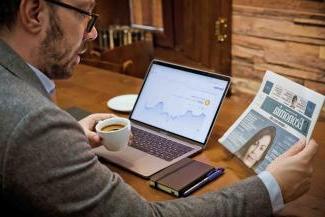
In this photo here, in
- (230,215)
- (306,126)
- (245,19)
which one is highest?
(245,19)

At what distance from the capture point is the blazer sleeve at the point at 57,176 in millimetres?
802

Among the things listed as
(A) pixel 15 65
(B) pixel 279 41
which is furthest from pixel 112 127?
(B) pixel 279 41

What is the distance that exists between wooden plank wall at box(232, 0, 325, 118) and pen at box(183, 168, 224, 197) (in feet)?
3.61

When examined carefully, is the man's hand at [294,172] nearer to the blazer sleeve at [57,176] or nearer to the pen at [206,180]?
the pen at [206,180]

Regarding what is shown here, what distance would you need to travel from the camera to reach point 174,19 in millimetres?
3150

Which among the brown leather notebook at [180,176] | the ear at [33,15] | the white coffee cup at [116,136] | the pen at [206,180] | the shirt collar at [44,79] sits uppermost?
the ear at [33,15]

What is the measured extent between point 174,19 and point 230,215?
92.2 inches

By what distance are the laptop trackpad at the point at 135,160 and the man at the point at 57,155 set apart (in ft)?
0.81

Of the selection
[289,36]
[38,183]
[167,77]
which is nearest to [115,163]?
[167,77]

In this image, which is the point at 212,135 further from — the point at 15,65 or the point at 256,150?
the point at 15,65

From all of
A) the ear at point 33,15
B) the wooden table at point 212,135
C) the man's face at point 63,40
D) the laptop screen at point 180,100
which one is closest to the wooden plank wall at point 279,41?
the wooden table at point 212,135

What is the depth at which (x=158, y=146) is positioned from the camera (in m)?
1.36

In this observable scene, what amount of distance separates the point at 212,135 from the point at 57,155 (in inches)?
28.1

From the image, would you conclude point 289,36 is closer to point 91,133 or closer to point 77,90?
point 77,90
